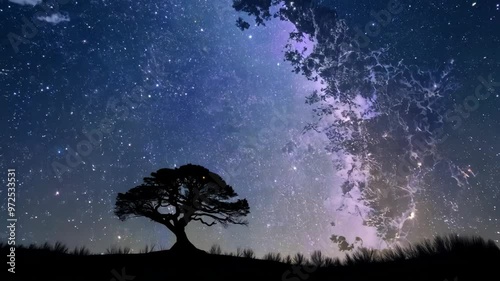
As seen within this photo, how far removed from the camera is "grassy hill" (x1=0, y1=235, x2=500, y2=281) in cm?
658

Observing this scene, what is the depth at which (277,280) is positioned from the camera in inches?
315

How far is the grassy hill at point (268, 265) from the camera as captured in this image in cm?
658

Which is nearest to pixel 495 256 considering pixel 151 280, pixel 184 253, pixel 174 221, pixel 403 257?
pixel 403 257

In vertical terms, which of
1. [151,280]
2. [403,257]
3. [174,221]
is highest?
[174,221]

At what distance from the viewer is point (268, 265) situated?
1028 centimetres

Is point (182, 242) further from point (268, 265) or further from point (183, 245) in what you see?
point (268, 265)

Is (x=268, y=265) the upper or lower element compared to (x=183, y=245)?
lower

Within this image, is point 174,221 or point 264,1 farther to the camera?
point 264,1

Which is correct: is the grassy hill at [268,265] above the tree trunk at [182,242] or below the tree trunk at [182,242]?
below

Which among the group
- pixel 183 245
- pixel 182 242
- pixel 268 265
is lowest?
pixel 268 265

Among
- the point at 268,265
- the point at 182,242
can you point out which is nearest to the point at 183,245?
the point at 182,242

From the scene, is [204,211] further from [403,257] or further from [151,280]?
[403,257]

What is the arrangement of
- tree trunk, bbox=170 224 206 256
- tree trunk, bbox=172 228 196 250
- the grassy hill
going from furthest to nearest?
tree trunk, bbox=172 228 196 250
tree trunk, bbox=170 224 206 256
the grassy hill

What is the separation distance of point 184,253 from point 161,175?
343cm
